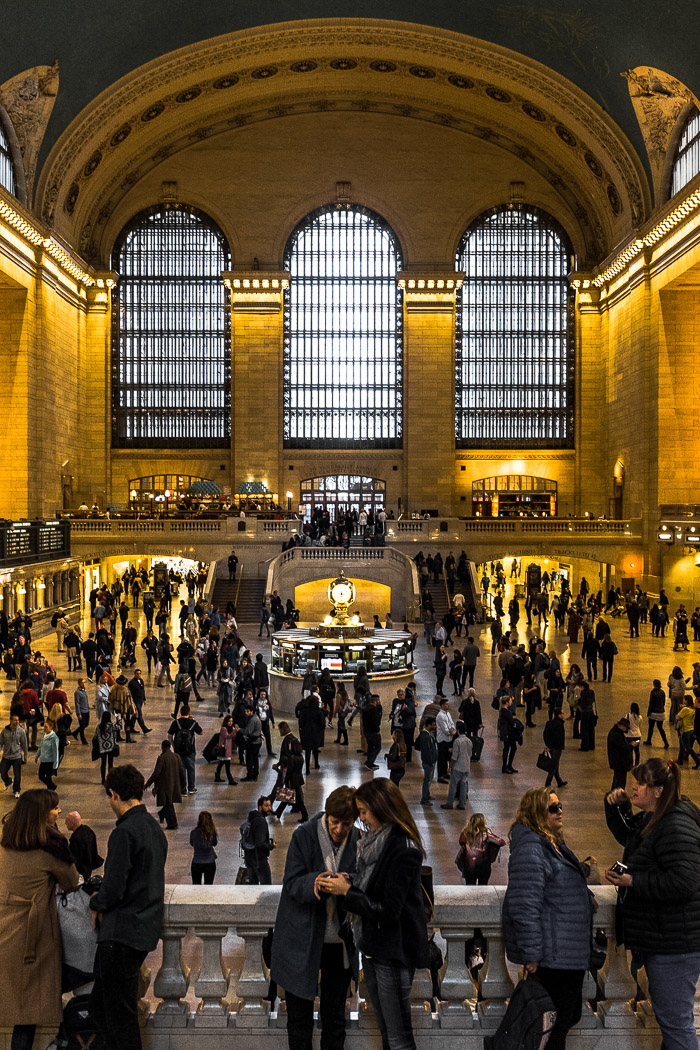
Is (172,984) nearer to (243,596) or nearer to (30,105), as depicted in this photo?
(243,596)

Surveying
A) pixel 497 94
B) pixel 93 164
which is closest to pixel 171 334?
pixel 93 164

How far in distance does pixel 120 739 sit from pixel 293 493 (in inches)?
1264

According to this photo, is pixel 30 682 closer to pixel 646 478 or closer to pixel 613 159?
pixel 646 478

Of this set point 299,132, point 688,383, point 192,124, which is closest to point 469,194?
point 299,132

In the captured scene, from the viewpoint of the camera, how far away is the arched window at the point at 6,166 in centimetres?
3509

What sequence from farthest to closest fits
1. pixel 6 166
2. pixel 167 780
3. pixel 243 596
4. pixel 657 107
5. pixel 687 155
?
pixel 6 166, pixel 657 107, pixel 687 155, pixel 243 596, pixel 167 780

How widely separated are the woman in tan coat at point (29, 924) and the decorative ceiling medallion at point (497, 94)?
42587 mm

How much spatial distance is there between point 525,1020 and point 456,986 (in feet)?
1.35

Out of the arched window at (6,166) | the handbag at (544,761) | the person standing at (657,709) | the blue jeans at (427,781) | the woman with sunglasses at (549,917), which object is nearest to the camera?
the woman with sunglasses at (549,917)

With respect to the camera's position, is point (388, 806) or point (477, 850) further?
point (477, 850)

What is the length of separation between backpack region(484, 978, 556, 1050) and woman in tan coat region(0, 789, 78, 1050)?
183 centimetres

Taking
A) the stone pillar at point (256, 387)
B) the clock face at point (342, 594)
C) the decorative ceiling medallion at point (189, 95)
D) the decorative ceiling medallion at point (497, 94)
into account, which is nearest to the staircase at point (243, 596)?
the clock face at point (342, 594)

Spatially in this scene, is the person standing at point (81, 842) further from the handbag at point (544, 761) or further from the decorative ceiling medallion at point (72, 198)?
the decorative ceiling medallion at point (72, 198)

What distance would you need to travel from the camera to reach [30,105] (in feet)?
116
